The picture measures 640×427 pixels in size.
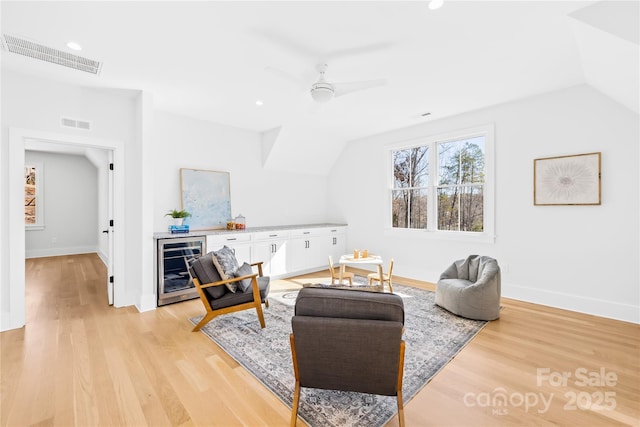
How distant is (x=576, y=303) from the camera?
362 cm

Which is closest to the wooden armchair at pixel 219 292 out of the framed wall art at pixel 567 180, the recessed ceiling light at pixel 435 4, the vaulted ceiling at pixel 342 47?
the vaulted ceiling at pixel 342 47

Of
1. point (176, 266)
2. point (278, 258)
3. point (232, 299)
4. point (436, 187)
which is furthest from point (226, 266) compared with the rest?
point (436, 187)

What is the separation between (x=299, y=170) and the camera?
634 cm

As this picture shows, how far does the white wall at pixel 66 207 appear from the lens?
23.7 feet

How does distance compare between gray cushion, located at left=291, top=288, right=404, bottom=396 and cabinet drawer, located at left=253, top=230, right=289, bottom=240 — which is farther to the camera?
cabinet drawer, located at left=253, top=230, right=289, bottom=240

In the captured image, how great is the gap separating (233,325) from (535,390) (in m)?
2.82

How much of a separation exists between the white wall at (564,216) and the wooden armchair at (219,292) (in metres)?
3.29

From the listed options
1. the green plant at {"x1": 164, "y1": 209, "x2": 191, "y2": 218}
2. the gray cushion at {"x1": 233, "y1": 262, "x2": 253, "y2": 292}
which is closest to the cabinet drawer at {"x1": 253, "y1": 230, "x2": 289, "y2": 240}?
the green plant at {"x1": 164, "y1": 209, "x2": 191, "y2": 218}

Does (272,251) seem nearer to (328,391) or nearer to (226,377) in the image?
(226,377)

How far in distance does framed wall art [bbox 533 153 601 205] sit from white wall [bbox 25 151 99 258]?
33.4 ft

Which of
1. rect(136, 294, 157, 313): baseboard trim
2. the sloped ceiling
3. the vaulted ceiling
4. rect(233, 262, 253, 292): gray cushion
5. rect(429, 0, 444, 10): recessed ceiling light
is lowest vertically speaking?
rect(136, 294, 157, 313): baseboard trim

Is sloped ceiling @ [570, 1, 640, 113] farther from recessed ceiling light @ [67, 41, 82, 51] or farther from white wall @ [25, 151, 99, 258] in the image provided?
white wall @ [25, 151, 99, 258]

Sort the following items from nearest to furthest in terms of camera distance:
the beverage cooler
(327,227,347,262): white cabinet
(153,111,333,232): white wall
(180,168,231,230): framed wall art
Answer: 1. the beverage cooler
2. (153,111,333,232): white wall
3. (180,168,231,230): framed wall art
4. (327,227,347,262): white cabinet

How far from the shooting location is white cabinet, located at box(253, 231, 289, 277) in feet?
16.1
